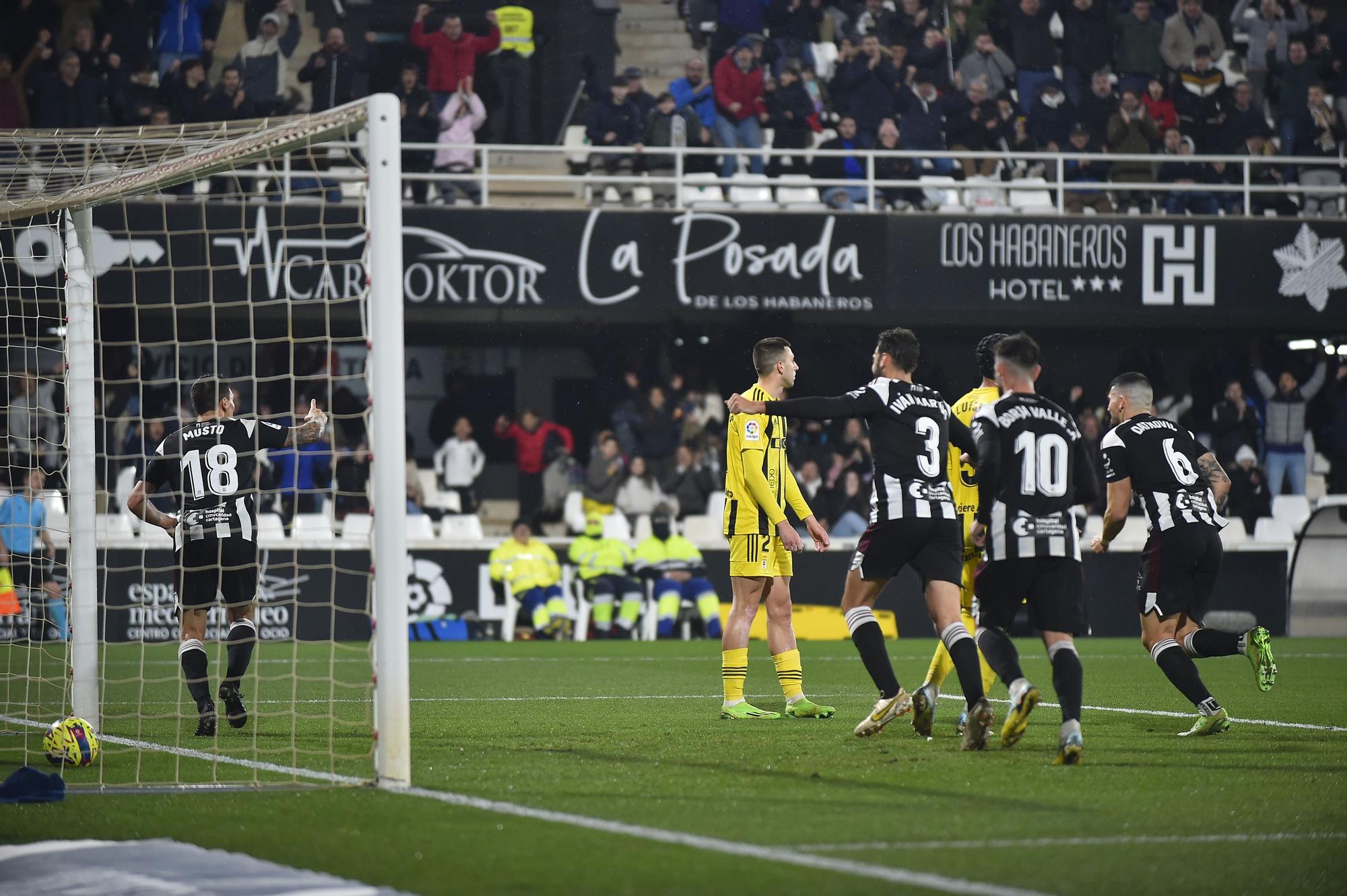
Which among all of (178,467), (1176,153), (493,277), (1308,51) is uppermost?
(1308,51)

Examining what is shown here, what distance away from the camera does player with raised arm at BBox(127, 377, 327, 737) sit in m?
8.48

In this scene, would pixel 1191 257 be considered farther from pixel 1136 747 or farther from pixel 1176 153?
pixel 1136 747

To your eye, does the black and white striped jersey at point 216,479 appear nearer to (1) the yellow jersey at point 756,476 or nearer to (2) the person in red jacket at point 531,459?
(1) the yellow jersey at point 756,476

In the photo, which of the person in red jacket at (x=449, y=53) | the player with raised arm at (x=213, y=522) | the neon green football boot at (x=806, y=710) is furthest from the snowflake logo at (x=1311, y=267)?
the player with raised arm at (x=213, y=522)

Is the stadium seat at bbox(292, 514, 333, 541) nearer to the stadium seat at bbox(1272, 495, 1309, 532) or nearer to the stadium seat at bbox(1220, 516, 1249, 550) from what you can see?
the stadium seat at bbox(1220, 516, 1249, 550)

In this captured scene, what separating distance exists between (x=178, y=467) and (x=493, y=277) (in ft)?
33.8

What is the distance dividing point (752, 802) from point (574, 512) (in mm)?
13449

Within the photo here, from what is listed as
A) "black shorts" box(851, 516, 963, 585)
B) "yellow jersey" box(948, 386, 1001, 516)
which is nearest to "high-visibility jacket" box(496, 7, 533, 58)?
"yellow jersey" box(948, 386, 1001, 516)

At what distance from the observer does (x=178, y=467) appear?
893 centimetres

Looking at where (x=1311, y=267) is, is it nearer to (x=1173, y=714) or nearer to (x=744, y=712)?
(x=1173, y=714)

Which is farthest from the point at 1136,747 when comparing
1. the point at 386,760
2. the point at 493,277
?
the point at 493,277

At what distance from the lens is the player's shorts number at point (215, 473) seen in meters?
8.53

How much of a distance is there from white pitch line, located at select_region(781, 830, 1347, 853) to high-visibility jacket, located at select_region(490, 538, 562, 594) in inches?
500

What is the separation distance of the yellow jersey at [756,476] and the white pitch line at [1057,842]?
378 cm
